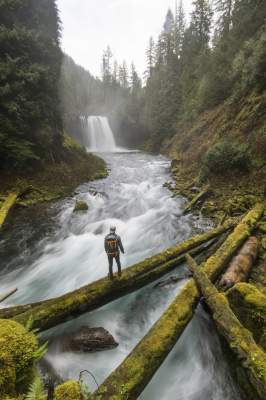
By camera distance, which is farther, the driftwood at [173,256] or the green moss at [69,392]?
the driftwood at [173,256]

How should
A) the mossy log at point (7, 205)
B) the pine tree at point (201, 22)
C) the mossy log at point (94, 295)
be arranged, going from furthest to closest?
the pine tree at point (201, 22)
the mossy log at point (7, 205)
the mossy log at point (94, 295)

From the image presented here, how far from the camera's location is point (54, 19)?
17.4 meters

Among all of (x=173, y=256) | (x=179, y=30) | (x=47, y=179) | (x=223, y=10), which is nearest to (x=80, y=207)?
(x=47, y=179)

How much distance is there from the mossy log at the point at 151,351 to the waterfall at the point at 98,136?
49.1m

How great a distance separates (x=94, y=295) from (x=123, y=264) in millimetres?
3242

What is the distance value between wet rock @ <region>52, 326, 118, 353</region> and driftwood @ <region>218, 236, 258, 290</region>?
2.79 meters

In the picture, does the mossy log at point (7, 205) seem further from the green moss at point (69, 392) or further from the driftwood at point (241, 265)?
the driftwood at point (241, 265)

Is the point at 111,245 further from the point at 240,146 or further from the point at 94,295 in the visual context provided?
the point at 240,146

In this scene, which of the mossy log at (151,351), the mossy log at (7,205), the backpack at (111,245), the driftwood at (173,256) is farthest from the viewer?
the mossy log at (7,205)

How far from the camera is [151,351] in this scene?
344cm

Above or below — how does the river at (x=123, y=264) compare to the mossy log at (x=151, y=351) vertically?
below

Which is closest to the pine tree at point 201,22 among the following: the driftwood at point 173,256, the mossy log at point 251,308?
the driftwood at point 173,256

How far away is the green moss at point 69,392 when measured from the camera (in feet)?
8.07

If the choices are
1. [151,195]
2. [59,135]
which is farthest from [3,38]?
[151,195]
